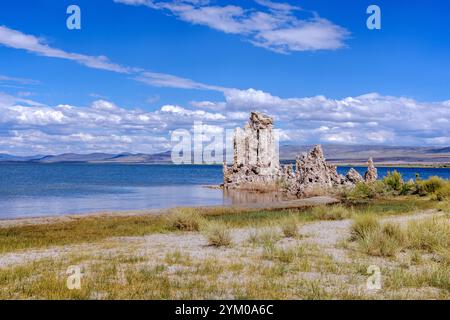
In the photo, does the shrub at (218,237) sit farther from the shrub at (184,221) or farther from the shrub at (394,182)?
the shrub at (394,182)

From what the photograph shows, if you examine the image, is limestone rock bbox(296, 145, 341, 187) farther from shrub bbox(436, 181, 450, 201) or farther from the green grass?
the green grass

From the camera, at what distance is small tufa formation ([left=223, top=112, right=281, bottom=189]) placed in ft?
208

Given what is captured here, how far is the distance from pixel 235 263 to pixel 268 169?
53.6 metres

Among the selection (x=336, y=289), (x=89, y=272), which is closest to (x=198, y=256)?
(x=89, y=272)

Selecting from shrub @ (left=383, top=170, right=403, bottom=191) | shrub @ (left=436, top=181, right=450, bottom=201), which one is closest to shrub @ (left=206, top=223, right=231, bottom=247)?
shrub @ (left=436, top=181, right=450, bottom=201)

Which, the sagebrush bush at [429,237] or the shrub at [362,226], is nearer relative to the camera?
the sagebrush bush at [429,237]

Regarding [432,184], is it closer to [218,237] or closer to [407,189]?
[407,189]

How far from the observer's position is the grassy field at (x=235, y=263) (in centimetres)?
870

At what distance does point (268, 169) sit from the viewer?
64.5 m

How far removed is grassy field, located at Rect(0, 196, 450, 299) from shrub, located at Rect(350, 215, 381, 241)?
4cm

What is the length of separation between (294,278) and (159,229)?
11305mm

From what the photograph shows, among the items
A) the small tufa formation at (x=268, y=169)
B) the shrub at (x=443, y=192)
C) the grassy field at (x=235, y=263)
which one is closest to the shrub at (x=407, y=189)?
the shrub at (x=443, y=192)

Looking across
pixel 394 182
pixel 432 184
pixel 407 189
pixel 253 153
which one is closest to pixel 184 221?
pixel 432 184

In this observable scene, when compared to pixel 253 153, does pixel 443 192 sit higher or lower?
lower
